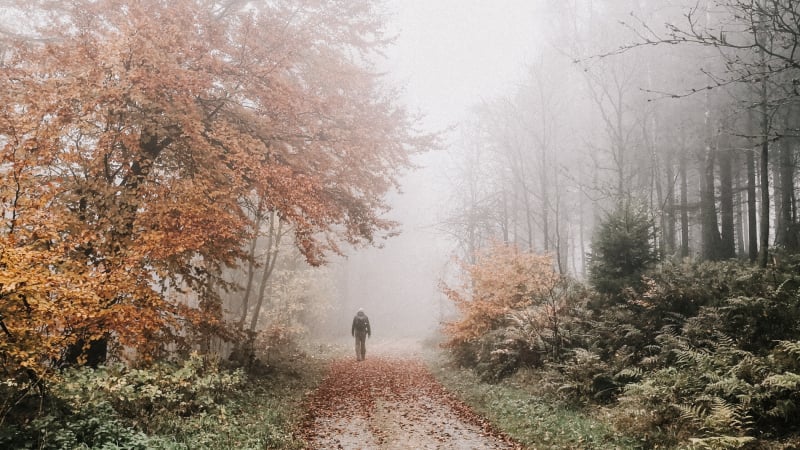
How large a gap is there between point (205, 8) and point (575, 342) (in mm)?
12026

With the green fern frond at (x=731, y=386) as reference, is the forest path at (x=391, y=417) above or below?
below

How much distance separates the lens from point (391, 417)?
888cm

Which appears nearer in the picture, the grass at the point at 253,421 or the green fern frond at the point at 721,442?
the green fern frond at the point at 721,442

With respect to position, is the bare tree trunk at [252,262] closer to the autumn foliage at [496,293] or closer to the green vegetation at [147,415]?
the green vegetation at [147,415]

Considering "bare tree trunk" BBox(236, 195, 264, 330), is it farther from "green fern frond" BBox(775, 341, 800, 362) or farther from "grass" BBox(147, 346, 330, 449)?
"green fern frond" BBox(775, 341, 800, 362)

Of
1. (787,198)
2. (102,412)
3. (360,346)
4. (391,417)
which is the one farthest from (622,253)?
(102,412)

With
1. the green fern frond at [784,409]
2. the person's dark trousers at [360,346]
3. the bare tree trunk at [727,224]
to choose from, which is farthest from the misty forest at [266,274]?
the person's dark trousers at [360,346]

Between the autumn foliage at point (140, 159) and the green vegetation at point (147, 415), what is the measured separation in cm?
58

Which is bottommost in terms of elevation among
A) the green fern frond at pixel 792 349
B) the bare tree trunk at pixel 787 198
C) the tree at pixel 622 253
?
the green fern frond at pixel 792 349

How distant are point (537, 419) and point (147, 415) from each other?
6.38 meters

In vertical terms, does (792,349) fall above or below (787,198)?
below

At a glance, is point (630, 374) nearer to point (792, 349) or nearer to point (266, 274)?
point (792, 349)

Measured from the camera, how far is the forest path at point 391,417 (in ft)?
24.0

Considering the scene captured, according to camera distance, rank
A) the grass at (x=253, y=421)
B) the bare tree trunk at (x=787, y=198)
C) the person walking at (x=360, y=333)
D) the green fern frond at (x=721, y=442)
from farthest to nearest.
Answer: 1. the person walking at (x=360, y=333)
2. the bare tree trunk at (x=787, y=198)
3. the grass at (x=253, y=421)
4. the green fern frond at (x=721, y=442)
